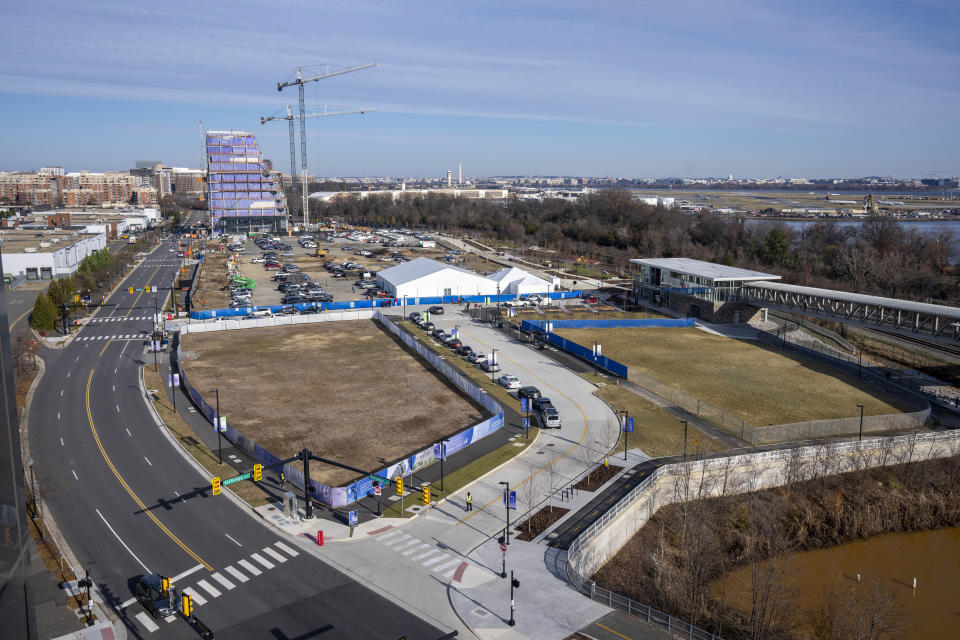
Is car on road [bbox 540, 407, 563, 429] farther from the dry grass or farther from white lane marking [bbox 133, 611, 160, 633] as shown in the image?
white lane marking [bbox 133, 611, 160, 633]

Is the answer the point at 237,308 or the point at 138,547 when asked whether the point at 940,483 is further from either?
the point at 237,308

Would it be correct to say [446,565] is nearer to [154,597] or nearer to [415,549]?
[415,549]

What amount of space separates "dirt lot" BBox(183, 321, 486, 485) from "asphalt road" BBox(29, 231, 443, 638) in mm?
5169

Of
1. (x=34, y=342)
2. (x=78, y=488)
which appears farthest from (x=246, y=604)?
(x=34, y=342)

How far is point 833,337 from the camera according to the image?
63594mm

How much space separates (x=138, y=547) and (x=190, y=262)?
9371cm

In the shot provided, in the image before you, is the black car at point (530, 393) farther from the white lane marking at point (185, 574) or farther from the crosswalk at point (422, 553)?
the white lane marking at point (185, 574)

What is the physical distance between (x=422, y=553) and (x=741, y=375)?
31658 mm

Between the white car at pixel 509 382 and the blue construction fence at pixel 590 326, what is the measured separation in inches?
295

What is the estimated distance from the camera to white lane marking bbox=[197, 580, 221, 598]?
76.9ft

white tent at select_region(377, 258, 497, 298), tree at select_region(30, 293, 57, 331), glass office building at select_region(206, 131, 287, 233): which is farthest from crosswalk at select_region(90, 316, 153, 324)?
glass office building at select_region(206, 131, 287, 233)

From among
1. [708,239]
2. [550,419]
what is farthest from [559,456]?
[708,239]

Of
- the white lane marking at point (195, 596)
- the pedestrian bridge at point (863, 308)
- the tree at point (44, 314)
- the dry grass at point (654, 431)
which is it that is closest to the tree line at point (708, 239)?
the pedestrian bridge at point (863, 308)

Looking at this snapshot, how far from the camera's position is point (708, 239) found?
12231cm
